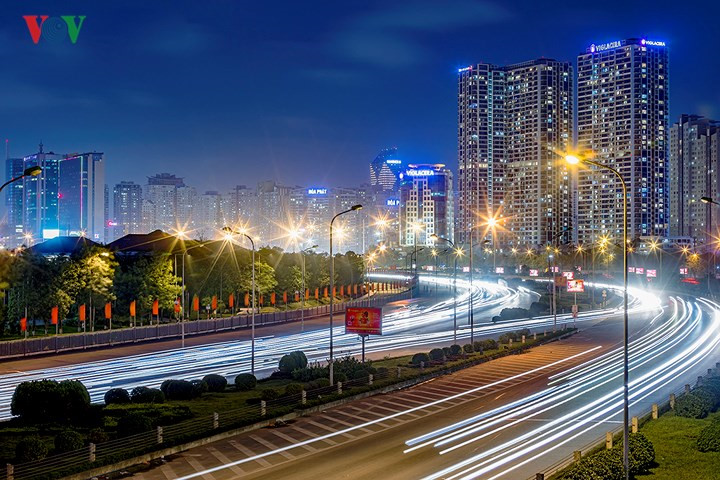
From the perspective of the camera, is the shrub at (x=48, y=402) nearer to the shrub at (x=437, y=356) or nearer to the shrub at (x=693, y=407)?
the shrub at (x=437, y=356)

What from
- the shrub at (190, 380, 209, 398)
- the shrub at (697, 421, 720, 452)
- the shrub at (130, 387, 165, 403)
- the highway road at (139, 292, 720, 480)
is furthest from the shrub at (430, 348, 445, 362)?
the shrub at (697, 421, 720, 452)

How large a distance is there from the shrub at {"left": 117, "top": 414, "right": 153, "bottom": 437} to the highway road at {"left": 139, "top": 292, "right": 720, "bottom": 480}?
171 cm

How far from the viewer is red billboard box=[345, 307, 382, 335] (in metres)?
37.8

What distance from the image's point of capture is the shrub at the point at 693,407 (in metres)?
27.8

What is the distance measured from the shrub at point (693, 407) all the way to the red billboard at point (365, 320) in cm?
1489

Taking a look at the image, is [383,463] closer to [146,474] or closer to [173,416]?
[146,474]

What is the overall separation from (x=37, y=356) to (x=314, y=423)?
1104 inches

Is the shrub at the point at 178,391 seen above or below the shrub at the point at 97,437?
below

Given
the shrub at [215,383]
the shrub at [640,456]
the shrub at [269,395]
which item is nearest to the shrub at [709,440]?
the shrub at [640,456]

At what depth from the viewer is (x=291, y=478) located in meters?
20.9

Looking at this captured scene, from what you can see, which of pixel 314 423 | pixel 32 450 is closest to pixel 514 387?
pixel 314 423

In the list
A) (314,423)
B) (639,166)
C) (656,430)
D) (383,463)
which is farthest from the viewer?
(639,166)

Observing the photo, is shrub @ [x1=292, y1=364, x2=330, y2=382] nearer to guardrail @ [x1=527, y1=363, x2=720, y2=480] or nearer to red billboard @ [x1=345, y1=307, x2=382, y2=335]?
red billboard @ [x1=345, y1=307, x2=382, y2=335]

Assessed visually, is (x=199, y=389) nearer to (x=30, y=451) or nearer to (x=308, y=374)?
(x=308, y=374)
